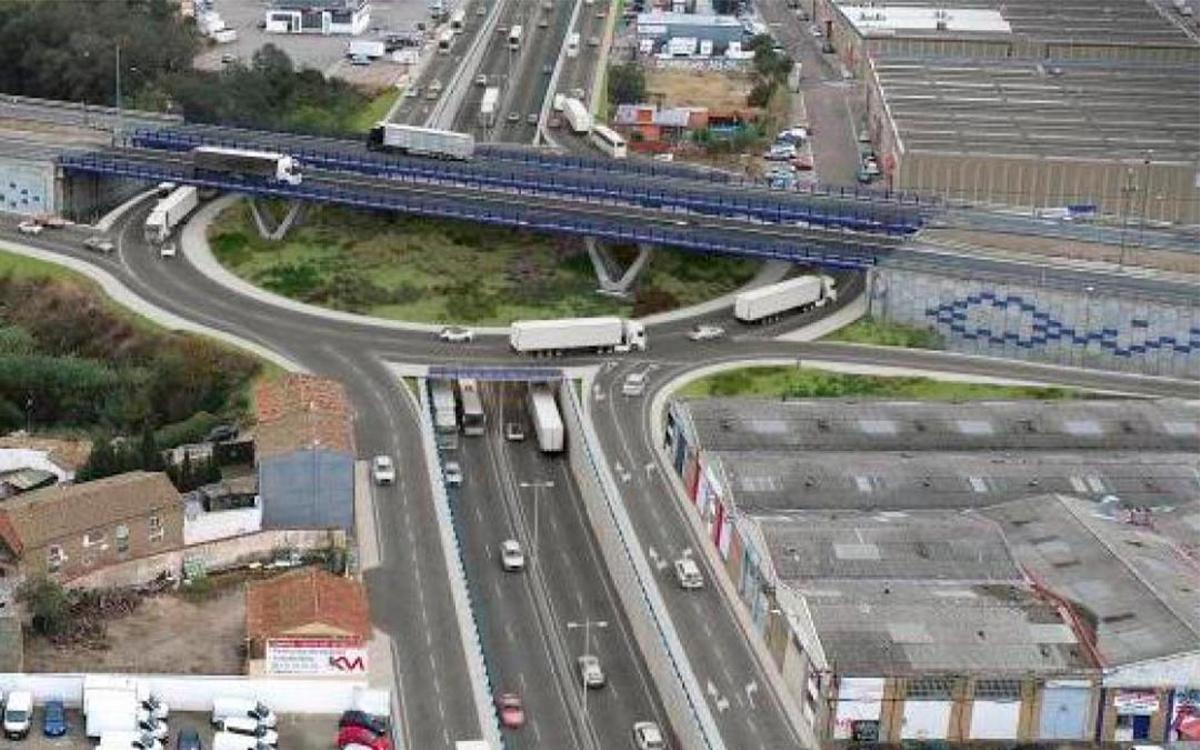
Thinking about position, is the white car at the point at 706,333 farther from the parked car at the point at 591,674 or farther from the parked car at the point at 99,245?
the parked car at the point at 99,245

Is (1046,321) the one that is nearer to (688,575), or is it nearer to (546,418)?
(546,418)

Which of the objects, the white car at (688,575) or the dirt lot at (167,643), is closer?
the dirt lot at (167,643)

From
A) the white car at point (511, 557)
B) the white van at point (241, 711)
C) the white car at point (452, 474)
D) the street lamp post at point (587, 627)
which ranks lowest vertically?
the street lamp post at point (587, 627)

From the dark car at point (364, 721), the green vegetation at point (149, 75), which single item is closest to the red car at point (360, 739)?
the dark car at point (364, 721)

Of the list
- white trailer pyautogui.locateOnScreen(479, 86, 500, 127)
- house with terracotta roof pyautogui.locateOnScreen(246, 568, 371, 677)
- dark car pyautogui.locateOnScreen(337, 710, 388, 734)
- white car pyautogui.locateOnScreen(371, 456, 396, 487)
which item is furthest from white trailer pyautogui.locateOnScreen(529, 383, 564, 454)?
white trailer pyautogui.locateOnScreen(479, 86, 500, 127)

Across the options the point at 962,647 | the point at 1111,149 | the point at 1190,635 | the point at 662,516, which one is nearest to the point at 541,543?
the point at 662,516

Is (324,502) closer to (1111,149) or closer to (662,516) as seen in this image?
(662,516)
